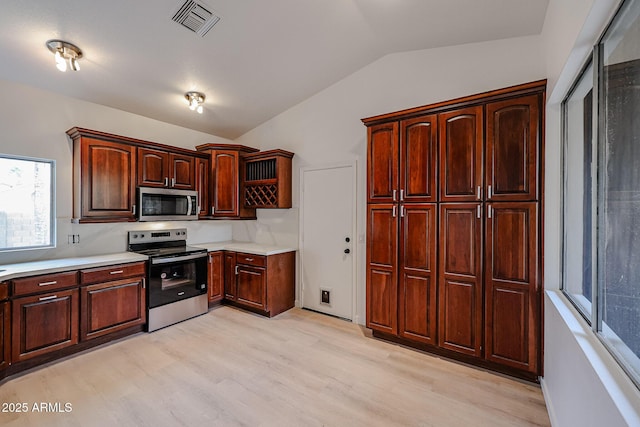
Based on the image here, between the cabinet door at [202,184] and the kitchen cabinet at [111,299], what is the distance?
1165mm

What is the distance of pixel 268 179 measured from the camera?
415 centimetres

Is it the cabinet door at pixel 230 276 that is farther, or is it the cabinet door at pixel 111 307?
the cabinet door at pixel 230 276

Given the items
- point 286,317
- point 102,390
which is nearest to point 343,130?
point 286,317

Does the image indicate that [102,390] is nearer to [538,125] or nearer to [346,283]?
[346,283]

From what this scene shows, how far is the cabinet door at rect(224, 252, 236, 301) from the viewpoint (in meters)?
4.09

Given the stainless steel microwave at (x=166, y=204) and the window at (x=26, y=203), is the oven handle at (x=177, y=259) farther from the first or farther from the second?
the window at (x=26, y=203)

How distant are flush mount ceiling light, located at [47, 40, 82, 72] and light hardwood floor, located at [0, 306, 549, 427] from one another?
8.75 feet

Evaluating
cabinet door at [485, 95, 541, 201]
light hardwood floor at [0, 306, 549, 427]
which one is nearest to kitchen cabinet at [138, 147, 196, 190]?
light hardwood floor at [0, 306, 549, 427]

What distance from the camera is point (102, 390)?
2264 millimetres

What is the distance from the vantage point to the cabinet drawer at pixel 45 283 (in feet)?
8.04

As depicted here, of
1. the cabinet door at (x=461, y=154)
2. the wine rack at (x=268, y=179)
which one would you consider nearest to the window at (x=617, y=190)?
the cabinet door at (x=461, y=154)

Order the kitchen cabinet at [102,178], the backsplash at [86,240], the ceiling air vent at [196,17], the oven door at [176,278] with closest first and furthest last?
the ceiling air vent at [196,17] → the backsplash at [86,240] → the kitchen cabinet at [102,178] → the oven door at [176,278]

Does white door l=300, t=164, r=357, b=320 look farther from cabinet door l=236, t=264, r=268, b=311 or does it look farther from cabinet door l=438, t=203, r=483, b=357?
cabinet door l=438, t=203, r=483, b=357

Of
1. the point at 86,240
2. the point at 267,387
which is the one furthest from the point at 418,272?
the point at 86,240
